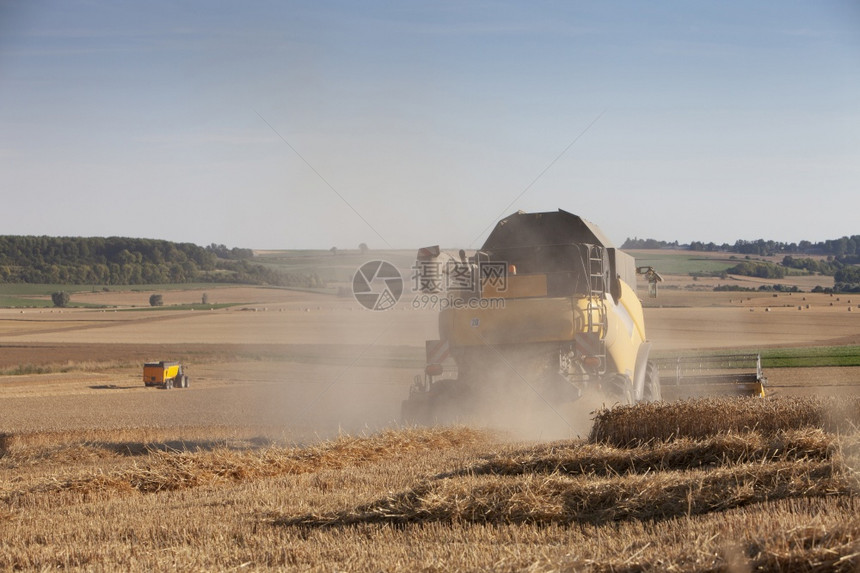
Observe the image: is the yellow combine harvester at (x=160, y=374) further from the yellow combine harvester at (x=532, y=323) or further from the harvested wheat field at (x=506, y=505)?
the harvested wheat field at (x=506, y=505)

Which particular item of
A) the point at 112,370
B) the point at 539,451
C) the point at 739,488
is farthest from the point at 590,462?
the point at 112,370

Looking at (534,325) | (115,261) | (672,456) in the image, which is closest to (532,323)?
(534,325)

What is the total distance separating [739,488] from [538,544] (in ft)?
5.90

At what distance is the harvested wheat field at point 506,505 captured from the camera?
5.20m

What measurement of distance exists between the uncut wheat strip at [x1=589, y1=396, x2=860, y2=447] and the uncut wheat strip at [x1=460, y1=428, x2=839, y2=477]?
1.76ft

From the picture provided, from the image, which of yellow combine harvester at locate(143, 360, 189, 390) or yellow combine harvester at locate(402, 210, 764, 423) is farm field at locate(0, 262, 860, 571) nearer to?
yellow combine harvester at locate(402, 210, 764, 423)

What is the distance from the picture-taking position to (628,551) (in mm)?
5078

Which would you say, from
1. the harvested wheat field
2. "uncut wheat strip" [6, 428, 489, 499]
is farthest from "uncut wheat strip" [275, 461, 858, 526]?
"uncut wheat strip" [6, 428, 489, 499]

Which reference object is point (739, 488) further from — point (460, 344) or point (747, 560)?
point (460, 344)

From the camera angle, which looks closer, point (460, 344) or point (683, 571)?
point (683, 571)

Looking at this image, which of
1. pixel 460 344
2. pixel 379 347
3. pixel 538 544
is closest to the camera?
pixel 538 544

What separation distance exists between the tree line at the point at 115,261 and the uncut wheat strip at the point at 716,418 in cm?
8642

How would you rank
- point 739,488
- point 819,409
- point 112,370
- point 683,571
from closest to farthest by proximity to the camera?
point 683,571 → point 739,488 → point 819,409 → point 112,370

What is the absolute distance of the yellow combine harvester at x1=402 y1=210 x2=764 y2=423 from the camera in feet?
40.0
